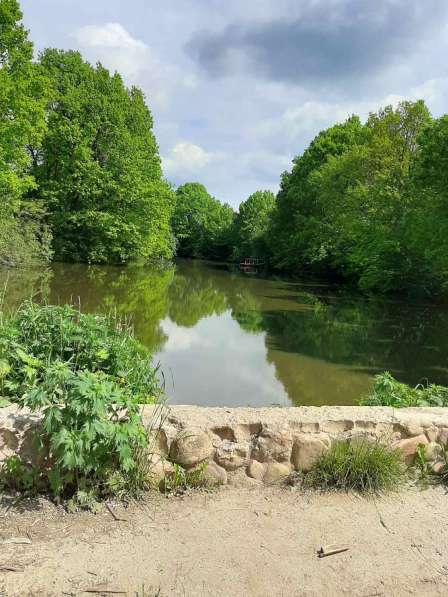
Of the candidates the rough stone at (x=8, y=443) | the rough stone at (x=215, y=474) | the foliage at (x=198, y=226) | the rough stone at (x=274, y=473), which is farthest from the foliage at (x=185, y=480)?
the foliage at (x=198, y=226)

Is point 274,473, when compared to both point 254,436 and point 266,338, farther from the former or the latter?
point 266,338

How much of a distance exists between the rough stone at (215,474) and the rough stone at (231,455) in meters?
0.04

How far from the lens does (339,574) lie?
8.52 feet

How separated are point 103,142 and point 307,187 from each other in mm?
16536

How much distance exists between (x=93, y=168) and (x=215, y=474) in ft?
96.3

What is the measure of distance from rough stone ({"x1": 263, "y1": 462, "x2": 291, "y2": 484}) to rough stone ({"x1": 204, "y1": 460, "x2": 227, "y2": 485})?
309 mm

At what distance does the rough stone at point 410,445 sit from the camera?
3.66 meters

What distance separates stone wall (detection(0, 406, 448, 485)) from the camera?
3.30 m

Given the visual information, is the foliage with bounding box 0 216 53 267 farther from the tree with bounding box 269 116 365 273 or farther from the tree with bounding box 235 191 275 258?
the tree with bounding box 235 191 275 258

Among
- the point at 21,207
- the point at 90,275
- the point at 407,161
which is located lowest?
the point at 90,275

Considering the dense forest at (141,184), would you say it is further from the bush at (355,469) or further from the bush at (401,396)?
the bush at (355,469)

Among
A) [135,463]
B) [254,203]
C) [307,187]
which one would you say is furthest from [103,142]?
[254,203]

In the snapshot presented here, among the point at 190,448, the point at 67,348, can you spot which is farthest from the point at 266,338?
the point at 190,448

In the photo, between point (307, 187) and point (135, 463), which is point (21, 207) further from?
point (135, 463)
